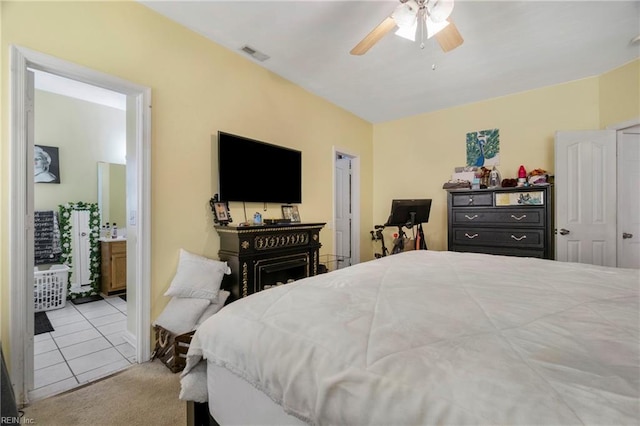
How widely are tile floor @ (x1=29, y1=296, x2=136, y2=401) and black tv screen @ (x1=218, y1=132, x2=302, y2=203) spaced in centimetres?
157

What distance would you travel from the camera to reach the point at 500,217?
11.1ft

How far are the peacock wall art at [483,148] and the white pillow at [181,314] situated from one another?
3.99m

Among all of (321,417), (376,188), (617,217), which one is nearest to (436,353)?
(321,417)

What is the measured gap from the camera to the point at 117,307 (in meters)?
3.43

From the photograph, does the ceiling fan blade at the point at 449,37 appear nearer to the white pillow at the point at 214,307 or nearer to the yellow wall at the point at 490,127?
the yellow wall at the point at 490,127

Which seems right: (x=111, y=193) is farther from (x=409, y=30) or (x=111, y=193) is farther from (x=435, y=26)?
(x=435, y=26)

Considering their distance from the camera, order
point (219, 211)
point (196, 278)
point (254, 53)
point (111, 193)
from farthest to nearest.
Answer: point (111, 193)
point (254, 53)
point (219, 211)
point (196, 278)

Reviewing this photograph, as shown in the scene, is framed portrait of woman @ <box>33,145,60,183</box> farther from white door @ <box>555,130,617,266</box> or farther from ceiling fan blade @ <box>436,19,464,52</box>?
white door @ <box>555,130,617,266</box>

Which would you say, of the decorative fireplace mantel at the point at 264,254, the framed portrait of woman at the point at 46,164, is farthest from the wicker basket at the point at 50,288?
the decorative fireplace mantel at the point at 264,254

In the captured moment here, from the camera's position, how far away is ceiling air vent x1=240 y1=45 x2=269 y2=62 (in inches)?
109

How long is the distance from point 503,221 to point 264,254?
2.82 m

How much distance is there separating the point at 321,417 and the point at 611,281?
1588 mm

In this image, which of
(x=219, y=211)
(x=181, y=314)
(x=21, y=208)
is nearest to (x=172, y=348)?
(x=181, y=314)

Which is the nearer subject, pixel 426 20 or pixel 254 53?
pixel 426 20
